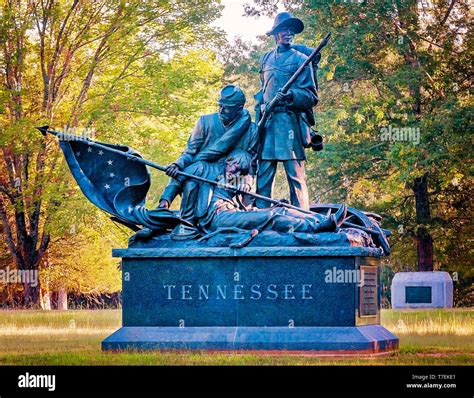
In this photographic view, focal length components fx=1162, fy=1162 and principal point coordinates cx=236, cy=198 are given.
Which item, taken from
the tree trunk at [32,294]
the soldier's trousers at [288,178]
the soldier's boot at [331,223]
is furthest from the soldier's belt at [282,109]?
the tree trunk at [32,294]

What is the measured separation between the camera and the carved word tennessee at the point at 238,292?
1451cm

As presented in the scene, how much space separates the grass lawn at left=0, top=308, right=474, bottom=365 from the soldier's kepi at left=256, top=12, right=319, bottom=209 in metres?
2.83

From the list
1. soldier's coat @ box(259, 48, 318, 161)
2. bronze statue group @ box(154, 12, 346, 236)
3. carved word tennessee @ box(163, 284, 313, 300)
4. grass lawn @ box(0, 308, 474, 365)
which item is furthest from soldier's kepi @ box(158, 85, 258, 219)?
grass lawn @ box(0, 308, 474, 365)

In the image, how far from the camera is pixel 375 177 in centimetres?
3309

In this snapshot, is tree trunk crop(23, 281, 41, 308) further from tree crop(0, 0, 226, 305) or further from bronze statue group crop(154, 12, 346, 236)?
bronze statue group crop(154, 12, 346, 236)

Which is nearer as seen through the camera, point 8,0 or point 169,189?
point 169,189

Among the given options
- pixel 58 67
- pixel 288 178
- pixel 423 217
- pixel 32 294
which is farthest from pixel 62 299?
pixel 288 178

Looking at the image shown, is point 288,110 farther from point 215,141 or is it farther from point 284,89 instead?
point 215,141

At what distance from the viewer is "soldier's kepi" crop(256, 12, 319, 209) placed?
627 inches

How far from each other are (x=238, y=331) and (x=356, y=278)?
1611 mm

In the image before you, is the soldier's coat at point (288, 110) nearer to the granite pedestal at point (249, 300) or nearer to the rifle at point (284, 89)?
the rifle at point (284, 89)
